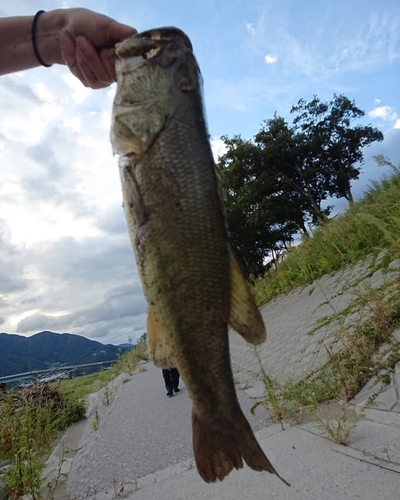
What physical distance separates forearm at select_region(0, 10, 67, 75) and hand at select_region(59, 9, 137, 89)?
0.23ft

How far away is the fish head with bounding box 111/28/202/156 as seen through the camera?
4.82ft

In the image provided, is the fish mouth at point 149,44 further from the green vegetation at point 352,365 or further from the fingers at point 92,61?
the green vegetation at point 352,365

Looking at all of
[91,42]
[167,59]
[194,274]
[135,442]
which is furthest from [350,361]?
[91,42]

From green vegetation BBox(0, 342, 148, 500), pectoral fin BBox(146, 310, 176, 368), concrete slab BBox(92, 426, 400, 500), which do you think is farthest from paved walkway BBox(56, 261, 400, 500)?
pectoral fin BBox(146, 310, 176, 368)

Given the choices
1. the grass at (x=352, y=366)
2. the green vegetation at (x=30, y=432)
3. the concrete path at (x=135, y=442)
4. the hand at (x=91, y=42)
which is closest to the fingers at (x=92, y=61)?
the hand at (x=91, y=42)

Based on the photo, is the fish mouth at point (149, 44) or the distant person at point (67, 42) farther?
the distant person at point (67, 42)

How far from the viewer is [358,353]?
4.53m

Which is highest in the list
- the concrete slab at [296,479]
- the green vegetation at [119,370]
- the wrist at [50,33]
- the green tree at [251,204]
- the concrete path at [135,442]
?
the green tree at [251,204]

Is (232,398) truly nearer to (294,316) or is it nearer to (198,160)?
(198,160)

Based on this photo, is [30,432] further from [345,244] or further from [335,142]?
[335,142]

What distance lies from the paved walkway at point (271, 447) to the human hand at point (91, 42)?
118 inches

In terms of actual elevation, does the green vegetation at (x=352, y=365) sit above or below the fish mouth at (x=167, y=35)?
below

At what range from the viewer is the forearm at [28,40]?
2020mm

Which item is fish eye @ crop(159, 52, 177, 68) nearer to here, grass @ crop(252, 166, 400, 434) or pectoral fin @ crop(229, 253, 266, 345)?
pectoral fin @ crop(229, 253, 266, 345)
